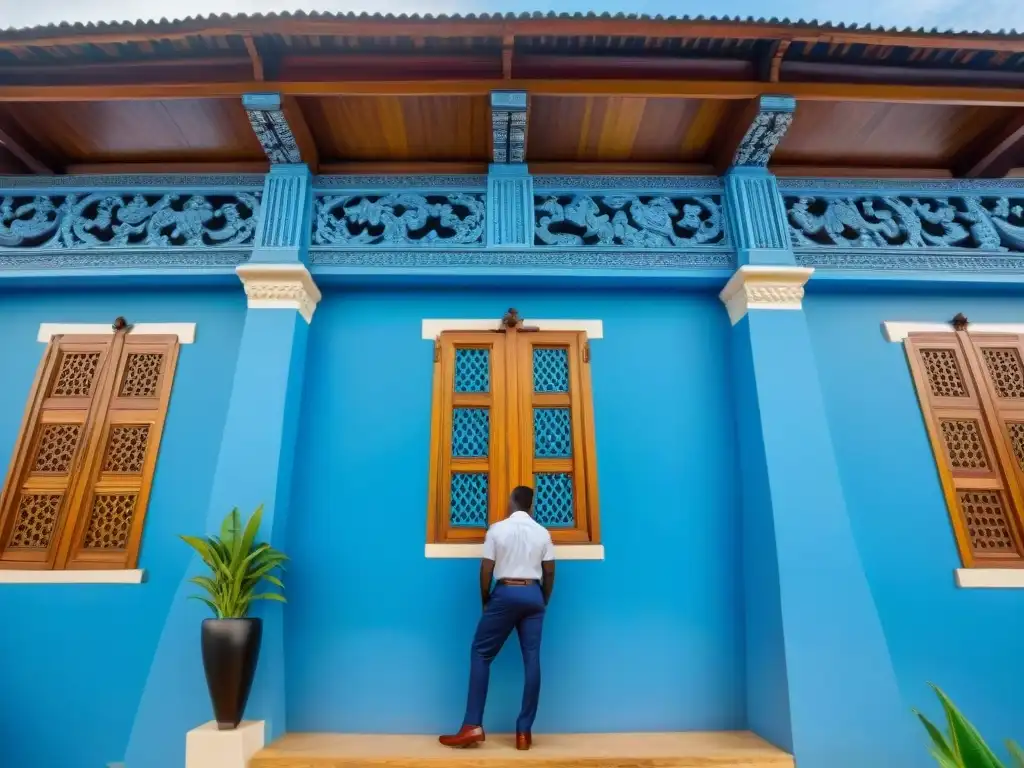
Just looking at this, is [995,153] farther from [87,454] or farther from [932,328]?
[87,454]

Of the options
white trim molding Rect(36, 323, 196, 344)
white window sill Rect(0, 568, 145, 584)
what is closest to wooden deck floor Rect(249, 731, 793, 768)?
white window sill Rect(0, 568, 145, 584)

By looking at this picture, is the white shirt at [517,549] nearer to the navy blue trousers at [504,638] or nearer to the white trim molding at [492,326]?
the navy blue trousers at [504,638]

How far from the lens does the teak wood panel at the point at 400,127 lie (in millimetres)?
4523

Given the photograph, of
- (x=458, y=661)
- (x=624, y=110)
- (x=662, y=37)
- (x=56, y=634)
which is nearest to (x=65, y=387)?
(x=56, y=634)

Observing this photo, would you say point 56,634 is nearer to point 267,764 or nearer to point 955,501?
point 267,764

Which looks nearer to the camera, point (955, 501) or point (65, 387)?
point (955, 501)

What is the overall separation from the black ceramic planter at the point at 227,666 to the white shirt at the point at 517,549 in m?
1.48

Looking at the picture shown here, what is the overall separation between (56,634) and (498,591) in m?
3.09

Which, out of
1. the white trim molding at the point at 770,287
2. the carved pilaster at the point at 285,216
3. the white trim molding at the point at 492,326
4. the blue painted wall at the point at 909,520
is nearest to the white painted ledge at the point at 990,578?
the blue painted wall at the point at 909,520

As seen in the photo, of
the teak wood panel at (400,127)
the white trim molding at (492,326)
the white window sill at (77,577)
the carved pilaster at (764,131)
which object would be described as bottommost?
the white window sill at (77,577)

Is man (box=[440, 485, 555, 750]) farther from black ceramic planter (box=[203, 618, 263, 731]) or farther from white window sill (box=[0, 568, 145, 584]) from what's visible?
white window sill (box=[0, 568, 145, 584])

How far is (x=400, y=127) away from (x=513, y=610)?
12.5ft

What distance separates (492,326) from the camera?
4637 millimetres

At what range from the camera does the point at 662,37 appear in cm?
408
